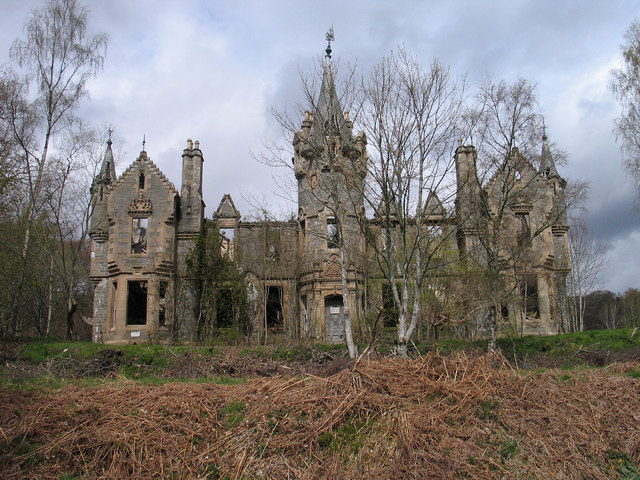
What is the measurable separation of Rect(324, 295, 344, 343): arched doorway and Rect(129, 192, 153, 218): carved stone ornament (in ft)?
31.2

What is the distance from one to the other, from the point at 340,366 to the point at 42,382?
20.8 feet

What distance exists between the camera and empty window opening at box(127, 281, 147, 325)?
24594 millimetres

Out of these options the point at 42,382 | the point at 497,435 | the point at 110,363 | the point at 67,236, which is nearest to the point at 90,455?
the point at 42,382

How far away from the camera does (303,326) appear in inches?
898

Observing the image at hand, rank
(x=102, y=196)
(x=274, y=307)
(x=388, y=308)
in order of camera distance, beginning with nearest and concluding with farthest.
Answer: (x=388, y=308) → (x=274, y=307) → (x=102, y=196)

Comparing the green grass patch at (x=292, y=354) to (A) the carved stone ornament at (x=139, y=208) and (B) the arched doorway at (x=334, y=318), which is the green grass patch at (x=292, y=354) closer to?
(B) the arched doorway at (x=334, y=318)

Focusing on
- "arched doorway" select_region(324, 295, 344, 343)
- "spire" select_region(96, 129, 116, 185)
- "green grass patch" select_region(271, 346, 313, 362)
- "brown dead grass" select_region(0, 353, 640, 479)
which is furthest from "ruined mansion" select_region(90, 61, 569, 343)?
"brown dead grass" select_region(0, 353, 640, 479)

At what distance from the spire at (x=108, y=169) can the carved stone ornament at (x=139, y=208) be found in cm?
491

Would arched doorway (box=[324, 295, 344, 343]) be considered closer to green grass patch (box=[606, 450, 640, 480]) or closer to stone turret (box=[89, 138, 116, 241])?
stone turret (box=[89, 138, 116, 241])

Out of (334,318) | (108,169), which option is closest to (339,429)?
(334,318)

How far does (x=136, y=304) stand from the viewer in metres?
26.3

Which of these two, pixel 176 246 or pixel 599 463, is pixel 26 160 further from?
pixel 599 463

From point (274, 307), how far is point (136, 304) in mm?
7555

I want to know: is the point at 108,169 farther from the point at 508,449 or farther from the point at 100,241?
the point at 508,449
